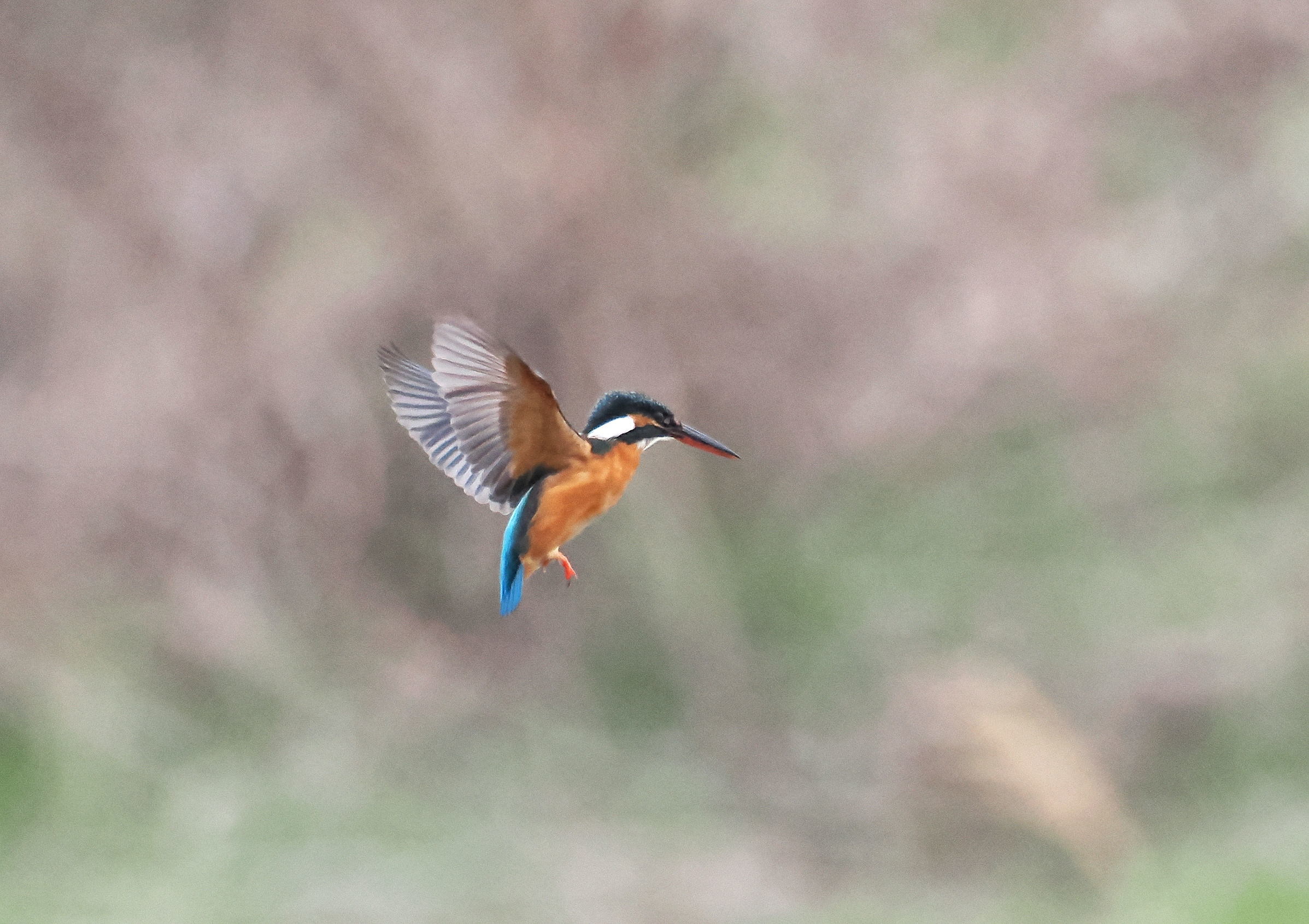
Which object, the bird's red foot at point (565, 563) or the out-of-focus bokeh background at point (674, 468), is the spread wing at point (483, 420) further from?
the out-of-focus bokeh background at point (674, 468)

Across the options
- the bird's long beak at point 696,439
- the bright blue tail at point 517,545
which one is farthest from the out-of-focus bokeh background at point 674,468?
the bird's long beak at point 696,439

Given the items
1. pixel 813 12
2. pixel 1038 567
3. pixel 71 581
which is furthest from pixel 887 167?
pixel 71 581

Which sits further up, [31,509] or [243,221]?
[243,221]

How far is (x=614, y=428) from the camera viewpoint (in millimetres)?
893

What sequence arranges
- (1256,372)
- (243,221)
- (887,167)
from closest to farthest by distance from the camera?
(243,221) → (887,167) → (1256,372)

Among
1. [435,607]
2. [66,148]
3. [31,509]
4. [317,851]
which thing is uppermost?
[66,148]

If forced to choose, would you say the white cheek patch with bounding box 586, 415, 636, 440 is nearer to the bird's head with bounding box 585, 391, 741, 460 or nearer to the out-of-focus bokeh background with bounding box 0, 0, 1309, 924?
the bird's head with bounding box 585, 391, 741, 460

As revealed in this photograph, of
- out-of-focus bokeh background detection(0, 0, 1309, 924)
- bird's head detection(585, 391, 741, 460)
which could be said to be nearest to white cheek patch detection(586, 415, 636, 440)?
bird's head detection(585, 391, 741, 460)

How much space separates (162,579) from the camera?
3.34 meters

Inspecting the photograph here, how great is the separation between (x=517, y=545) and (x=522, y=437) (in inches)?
3.2

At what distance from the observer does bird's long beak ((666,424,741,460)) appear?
0.76 metres

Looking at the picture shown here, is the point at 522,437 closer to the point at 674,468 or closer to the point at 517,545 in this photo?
the point at 517,545

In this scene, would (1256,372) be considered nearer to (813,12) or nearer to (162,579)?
(813,12)

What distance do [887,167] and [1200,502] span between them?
3.60 ft
